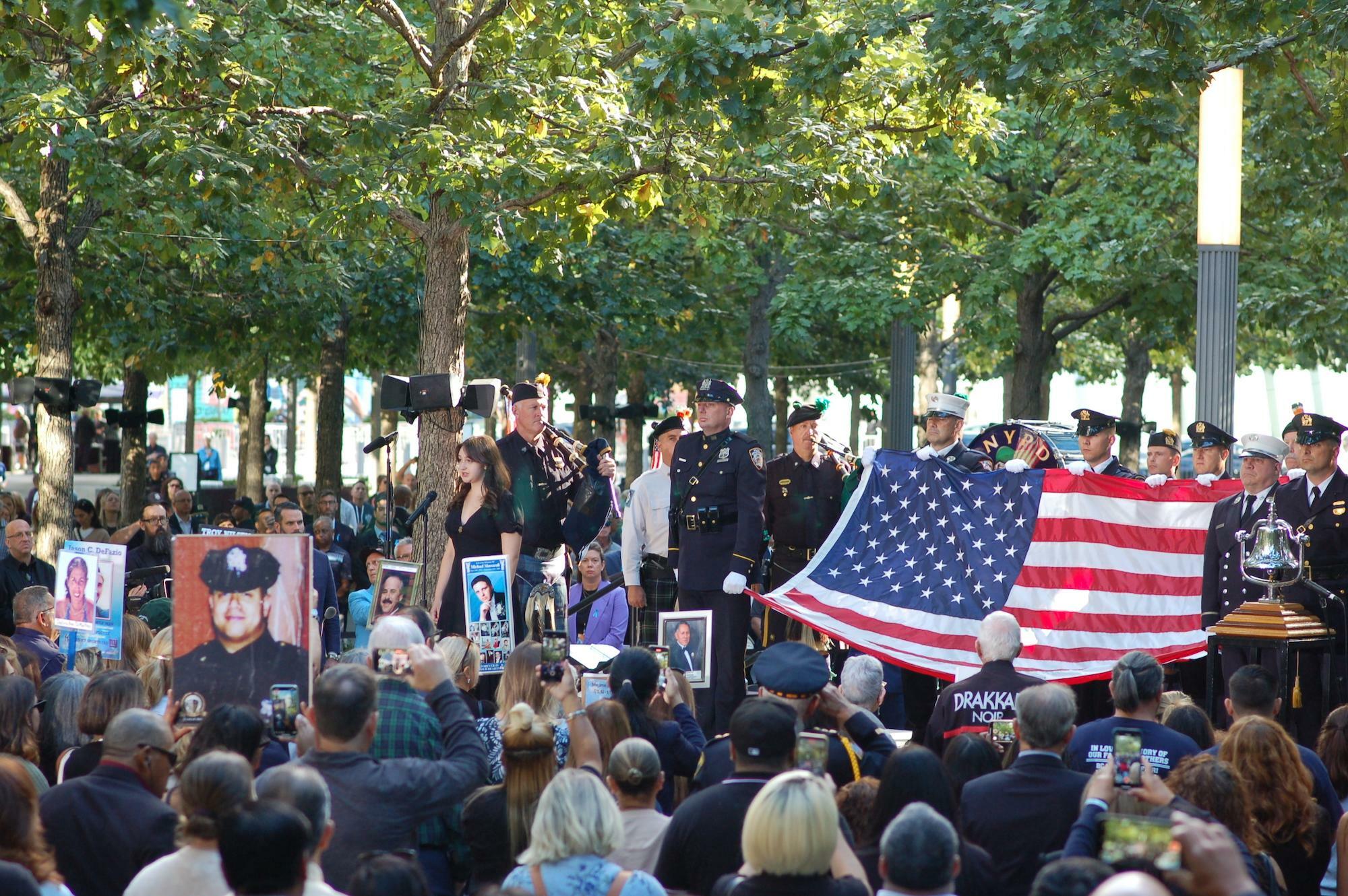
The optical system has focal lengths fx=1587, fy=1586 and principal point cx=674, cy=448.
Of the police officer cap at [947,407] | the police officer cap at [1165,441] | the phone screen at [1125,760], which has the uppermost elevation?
the police officer cap at [947,407]

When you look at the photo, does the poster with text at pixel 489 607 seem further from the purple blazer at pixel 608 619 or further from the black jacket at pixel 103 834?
the black jacket at pixel 103 834

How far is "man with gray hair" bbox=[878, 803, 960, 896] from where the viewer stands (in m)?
3.87

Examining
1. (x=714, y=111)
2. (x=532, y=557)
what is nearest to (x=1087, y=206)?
(x=714, y=111)

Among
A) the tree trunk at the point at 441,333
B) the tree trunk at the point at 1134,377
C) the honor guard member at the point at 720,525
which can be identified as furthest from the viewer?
the tree trunk at the point at 1134,377

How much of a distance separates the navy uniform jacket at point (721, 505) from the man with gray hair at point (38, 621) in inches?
145

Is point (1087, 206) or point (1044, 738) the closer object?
point (1044, 738)

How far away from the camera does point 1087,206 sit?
830 inches

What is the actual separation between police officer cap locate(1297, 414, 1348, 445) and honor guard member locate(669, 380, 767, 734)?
3.09 metres

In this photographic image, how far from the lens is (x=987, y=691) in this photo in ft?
Answer: 21.4

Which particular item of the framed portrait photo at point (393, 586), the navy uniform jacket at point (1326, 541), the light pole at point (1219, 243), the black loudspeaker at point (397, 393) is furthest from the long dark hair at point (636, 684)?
the light pole at point (1219, 243)

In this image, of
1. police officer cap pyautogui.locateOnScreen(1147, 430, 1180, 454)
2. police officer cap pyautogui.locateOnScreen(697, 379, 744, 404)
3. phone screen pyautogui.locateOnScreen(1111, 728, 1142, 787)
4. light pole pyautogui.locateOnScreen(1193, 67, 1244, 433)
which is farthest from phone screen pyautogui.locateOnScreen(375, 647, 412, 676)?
light pole pyautogui.locateOnScreen(1193, 67, 1244, 433)

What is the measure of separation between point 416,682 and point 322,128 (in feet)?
28.1

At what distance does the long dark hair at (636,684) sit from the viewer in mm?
5871

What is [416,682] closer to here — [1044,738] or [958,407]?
[1044,738]
